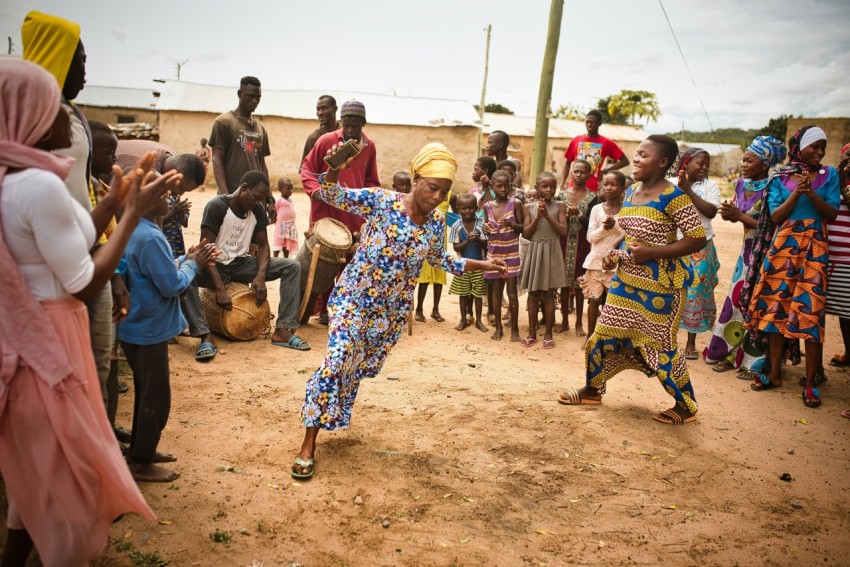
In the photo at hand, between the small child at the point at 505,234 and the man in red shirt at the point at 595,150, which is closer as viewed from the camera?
the small child at the point at 505,234

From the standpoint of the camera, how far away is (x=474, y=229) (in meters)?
7.05

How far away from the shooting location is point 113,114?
1249 inches

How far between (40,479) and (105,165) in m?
2.15

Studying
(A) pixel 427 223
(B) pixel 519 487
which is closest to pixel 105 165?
(A) pixel 427 223

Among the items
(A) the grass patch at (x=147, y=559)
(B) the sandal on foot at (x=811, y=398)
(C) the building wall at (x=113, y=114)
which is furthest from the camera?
(C) the building wall at (x=113, y=114)

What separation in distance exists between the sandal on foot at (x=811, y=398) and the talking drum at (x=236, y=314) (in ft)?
16.8

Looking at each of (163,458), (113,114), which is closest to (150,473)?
(163,458)

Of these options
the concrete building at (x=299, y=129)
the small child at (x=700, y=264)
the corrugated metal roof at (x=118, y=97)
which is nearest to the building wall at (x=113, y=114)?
the corrugated metal roof at (x=118, y=97)

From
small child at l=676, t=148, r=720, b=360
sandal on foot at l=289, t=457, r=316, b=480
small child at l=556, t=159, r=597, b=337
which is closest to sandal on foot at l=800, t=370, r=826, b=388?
small child at l=676, t=148, r=720, b=360

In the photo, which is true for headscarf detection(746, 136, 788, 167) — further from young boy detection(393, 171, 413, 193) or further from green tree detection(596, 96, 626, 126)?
green tree detection(596, 96, 626, 126)

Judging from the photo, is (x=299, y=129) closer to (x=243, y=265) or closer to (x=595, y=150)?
(x=595, y=150)

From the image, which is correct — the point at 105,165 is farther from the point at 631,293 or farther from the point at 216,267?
the point at 631,293

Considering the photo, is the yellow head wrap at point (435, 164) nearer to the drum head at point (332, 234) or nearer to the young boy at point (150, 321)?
the young boy at point (150, 321)

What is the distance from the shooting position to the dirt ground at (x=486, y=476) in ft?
9.68
